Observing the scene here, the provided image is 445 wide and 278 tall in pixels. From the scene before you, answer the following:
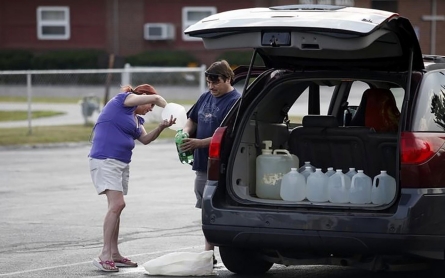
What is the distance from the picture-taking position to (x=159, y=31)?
4675 centimetres

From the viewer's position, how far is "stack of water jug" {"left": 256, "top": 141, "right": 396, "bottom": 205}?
7.73m

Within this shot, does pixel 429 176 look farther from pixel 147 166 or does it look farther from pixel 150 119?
pixel 150 119

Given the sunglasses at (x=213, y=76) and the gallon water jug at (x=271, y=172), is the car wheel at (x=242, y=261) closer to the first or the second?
the gallon water jug at (x=271, y=172)

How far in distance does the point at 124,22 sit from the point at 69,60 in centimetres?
337

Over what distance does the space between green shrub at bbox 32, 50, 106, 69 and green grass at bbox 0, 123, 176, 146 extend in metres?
20.3

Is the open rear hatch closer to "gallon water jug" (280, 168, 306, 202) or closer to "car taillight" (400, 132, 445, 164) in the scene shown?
"car taillight" (400, 132, 445, 164)

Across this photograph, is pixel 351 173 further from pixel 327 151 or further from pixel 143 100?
pixel 143 100

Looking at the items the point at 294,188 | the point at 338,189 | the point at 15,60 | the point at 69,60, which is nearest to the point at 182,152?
the point at 294,188

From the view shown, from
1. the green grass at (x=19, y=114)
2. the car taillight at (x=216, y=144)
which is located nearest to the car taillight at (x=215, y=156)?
the car taillight at (x=216, y=144)

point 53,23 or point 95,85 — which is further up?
point 53,23

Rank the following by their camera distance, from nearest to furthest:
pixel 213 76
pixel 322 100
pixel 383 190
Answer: pixel 383 190, pixel 213 76, pixel 322 100

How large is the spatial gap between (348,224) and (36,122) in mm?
20271

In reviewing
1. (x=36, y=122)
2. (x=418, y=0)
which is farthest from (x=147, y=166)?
(x=418, y=0)

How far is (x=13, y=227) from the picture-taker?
37.2 feet
